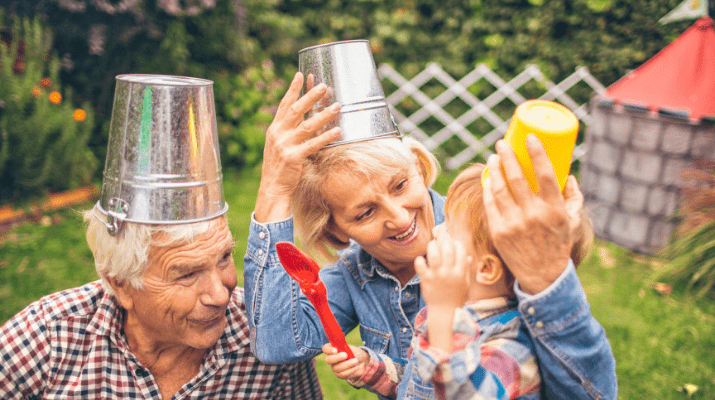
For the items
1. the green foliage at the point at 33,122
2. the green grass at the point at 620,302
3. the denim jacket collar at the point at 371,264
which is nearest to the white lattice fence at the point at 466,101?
the green grass at the point at 620,302

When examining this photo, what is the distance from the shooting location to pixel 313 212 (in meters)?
1.73

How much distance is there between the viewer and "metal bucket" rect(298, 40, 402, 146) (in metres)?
1.49

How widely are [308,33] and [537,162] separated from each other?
687cm

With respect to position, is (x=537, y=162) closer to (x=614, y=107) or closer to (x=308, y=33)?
(x=614, y=107)

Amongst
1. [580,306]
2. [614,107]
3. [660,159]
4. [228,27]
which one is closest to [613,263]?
[660,159]

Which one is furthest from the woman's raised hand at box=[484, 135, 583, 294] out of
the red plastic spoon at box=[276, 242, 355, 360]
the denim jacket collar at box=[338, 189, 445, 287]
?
the denim jacket collar at box=[338, 189, 445, 287]

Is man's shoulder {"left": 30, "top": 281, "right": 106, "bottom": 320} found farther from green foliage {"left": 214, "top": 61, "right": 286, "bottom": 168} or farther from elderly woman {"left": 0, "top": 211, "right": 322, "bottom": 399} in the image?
green foliage {"left": 214, "top": 61, "right": 286, "bottom": 168}

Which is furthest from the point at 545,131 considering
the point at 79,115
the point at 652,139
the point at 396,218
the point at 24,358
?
the point at 79,115

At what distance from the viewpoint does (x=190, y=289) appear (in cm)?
157

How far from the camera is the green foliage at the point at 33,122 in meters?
4.20

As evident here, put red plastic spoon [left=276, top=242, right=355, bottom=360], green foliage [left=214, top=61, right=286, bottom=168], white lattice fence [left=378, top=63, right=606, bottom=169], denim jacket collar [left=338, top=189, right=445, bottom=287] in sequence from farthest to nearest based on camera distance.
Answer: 1. white lattice fence [left=378, top=63, right=606, bottom=169]
2. green foliage [left=214, top=61, right=286, bottom=168]
3. denim jacket collar [left=338, top=189, right=445, bottom=287]
4. red plastic spoon [left=276, top=242, right=355, bottom=360]

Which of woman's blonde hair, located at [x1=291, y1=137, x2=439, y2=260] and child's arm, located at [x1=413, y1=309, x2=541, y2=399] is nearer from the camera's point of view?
child's arm, located at [x1=413, y1=309, x2=541, y2=399]

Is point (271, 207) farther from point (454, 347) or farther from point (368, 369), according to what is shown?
point (454, 347)

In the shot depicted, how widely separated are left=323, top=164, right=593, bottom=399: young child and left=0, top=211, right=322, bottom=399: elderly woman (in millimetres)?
453
